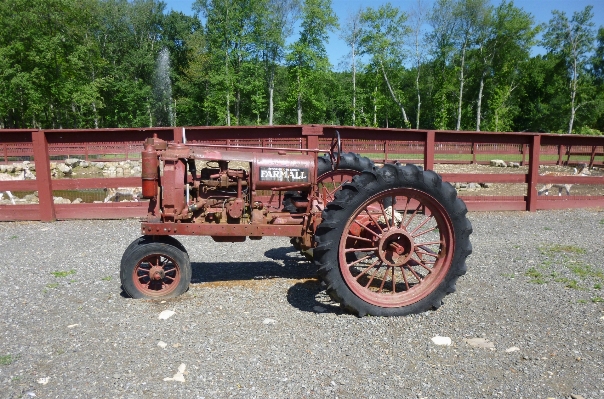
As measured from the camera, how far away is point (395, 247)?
441 cm

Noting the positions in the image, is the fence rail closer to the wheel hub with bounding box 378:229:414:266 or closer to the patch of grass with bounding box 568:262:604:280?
the patch of grass with bounding box 568:262:604:280

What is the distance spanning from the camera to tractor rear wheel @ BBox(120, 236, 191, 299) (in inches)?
175

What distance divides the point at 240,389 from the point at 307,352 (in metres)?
0.67

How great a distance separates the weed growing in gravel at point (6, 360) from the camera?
3.27 m

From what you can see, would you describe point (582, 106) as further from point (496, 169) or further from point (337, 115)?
point (496, 169)

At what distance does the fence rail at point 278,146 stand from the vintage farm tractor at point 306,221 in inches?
143

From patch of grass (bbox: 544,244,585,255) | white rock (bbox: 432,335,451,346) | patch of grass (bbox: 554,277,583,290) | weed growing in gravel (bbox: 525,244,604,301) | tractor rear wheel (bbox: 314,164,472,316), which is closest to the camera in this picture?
white rock (bbox: 432,335,451,346)

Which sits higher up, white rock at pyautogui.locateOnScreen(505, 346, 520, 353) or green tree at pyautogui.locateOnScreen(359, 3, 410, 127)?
green tree at pyautogui.locateOnScreen(359, 3, 410, 127)

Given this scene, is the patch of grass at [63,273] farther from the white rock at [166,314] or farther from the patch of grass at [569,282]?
the patch of grass at [569,282]

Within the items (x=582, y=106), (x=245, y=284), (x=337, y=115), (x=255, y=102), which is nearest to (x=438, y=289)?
(x=245, y=284)

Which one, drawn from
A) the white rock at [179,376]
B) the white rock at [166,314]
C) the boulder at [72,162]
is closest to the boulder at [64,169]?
the boulder at [72,162]

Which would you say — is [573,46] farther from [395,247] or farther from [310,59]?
[395,247]

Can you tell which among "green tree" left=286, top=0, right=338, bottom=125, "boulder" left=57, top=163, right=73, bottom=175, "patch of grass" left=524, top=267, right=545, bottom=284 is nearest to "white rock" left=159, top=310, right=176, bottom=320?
"patch of grass" left=524, top=267, right=545, bottom=284

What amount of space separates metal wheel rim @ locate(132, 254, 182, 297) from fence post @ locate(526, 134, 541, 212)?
7895mm
